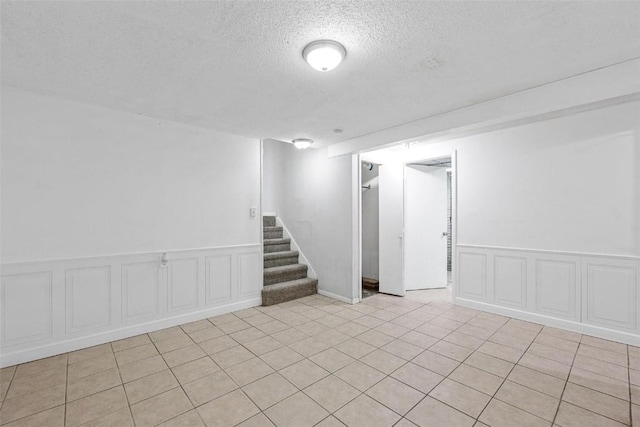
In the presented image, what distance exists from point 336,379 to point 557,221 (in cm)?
318

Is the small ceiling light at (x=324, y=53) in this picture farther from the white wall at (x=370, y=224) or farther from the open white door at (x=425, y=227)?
the white wall at (x=370, y=224)

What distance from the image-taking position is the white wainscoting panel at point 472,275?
3984 millimetres

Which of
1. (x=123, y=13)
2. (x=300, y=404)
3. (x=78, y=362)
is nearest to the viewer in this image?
(x=123, y=13)

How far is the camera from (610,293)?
9.95 ft

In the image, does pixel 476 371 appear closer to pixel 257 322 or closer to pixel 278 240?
pixel 257 322

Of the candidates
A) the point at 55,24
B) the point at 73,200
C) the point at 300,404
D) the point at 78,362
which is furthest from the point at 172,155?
the point at 300,404

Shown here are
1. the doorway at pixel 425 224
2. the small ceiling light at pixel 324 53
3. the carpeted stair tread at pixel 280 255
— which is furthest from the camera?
the doorway at pixel 425 224

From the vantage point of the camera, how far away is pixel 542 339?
3062 mm

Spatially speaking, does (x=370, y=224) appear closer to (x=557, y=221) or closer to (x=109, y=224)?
(x=557, y=221)

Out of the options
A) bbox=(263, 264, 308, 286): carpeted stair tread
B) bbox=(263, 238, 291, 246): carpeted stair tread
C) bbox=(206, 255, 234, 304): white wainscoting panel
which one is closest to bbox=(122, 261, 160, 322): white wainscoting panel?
bbox=(206, 255, 234, 304): white wainscoting panel

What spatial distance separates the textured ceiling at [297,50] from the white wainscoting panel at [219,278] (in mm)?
2024

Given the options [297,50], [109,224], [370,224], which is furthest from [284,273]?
[297,50]

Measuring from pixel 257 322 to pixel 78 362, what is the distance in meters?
1.77

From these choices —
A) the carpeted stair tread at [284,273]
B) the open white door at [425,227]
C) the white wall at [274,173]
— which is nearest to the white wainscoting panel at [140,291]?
the carpeted stair tread at [284,273]
